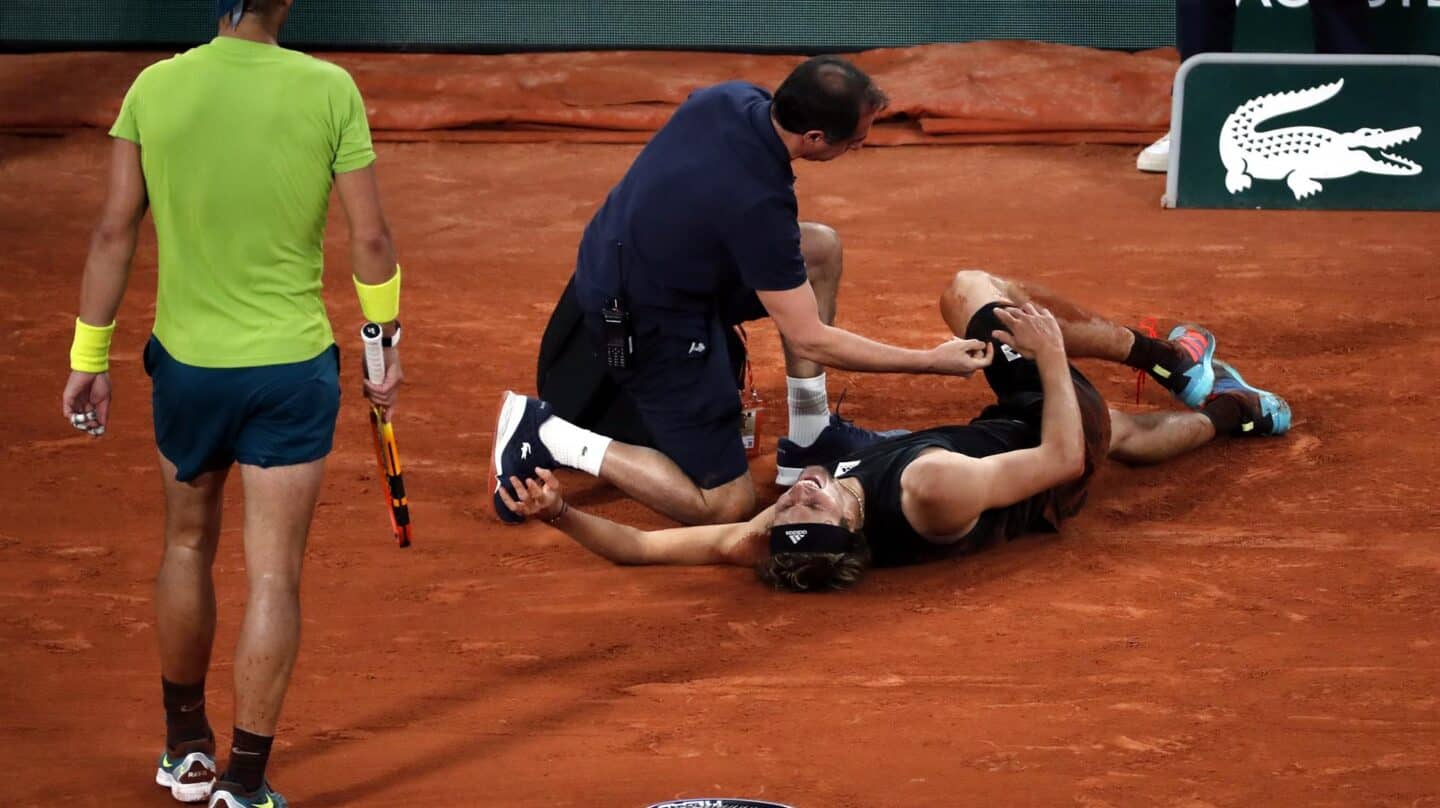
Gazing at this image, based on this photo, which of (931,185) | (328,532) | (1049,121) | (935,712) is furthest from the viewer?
(1049,121)

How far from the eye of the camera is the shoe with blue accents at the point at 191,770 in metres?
4.21

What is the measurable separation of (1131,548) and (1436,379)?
6.84ft

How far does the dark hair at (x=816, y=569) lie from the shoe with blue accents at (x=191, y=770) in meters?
1.77

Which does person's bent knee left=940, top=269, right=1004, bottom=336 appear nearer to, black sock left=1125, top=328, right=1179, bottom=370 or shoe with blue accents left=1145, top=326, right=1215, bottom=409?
black sock left=1125, top=328, right=1179, bottom=370

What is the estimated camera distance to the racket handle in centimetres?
400

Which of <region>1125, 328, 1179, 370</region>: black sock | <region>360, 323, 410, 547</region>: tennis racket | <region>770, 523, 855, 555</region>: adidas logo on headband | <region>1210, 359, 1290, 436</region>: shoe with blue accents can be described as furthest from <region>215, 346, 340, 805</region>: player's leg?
<region>1210, 359, 1290, 436</region>: shoe with blue accents

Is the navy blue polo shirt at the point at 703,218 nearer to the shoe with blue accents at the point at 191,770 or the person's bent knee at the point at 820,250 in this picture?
the person's bent knee at the point at 820,250

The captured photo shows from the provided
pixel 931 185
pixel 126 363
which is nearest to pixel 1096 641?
pixel 126 363

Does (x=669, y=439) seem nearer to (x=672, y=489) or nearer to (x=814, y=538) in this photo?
(x=672, y=489)

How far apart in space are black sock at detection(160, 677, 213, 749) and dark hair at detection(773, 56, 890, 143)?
7.45 feet

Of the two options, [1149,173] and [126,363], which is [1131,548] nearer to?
[126,363]

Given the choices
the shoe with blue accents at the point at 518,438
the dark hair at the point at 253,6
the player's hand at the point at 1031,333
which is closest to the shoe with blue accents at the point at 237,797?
the dark hair at the point at 253,6

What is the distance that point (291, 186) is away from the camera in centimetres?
383

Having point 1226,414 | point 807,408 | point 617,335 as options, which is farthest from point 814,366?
point 1226,414
